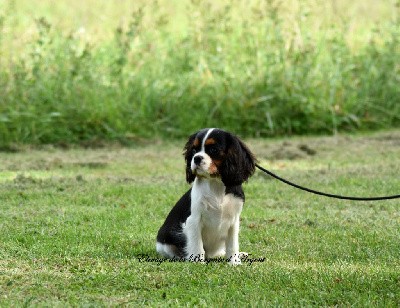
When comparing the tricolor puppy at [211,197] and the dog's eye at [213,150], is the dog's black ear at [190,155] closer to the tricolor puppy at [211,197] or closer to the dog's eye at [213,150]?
the tricolor puppy at [211,197]

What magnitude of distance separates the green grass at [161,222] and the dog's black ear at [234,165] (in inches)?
22.3

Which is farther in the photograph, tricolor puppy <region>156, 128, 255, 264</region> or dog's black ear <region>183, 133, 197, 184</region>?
dog's black ear <region>183, 133, 197, 184</region>

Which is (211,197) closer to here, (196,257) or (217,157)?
(217,157)

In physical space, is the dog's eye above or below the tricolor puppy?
above

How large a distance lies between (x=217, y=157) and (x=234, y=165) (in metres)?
0.12

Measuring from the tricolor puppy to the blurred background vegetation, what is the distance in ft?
21.3

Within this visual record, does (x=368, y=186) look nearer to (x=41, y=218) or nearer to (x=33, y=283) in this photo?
(x=41, y=218)

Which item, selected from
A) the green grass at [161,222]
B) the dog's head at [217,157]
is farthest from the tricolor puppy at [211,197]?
the green grass at [161,222]

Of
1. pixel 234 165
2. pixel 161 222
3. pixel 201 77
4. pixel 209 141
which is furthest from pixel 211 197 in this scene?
pixel 201 77

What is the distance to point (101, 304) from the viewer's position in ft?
15.0

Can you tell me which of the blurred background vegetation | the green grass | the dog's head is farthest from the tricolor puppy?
the blurred background vegetation

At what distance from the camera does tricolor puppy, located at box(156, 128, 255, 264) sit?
5555mm

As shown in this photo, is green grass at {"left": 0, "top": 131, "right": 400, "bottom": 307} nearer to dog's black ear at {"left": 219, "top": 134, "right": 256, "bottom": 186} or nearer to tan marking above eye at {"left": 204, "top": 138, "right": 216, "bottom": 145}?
dog's black ear at {"left": 219, "top": 134, "right": 256, "bottom": 186}

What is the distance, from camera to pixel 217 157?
5586 millimetres
